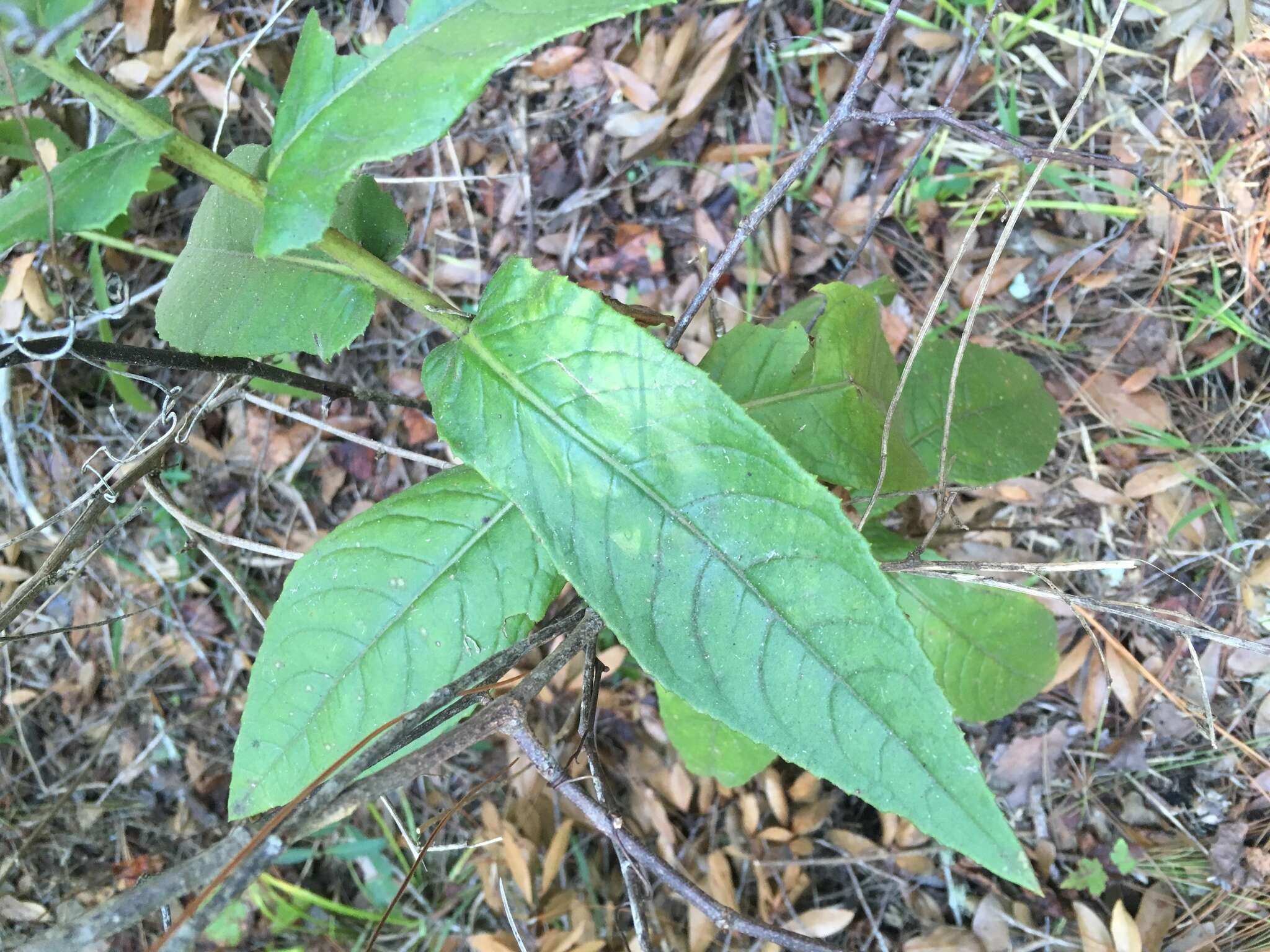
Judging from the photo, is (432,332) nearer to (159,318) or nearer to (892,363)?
(159,318)

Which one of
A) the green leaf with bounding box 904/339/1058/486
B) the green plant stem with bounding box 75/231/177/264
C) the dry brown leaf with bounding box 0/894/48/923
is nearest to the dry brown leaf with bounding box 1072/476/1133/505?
the green leaf with bounding box 904/339/1058/486

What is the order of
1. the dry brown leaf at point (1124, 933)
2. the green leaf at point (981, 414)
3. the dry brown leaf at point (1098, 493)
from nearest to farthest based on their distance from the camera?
the green leaf at point (981, 414), the dry brown leaf at point (1124, 933), the dry brown leaf at point (1098, 493)

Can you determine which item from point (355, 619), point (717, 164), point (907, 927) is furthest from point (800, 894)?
point (717, 164)

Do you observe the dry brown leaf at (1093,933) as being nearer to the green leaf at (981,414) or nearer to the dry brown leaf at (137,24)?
the green leaf at (981,414)

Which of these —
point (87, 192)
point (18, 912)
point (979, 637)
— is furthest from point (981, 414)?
point (18, 912)

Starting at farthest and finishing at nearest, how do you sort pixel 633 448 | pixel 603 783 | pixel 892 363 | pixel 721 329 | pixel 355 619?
pixel 721 329 < pixel 892 363 < pixel 355 619 < pixel 603 783 < pixel 633 448

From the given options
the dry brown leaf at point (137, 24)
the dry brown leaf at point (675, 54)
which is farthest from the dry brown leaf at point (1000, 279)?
the dry brown leaf at point (137, 24)
